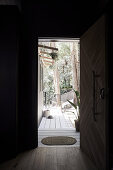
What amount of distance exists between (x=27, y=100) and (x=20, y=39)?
111cm

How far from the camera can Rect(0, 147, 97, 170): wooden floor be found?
2338mm

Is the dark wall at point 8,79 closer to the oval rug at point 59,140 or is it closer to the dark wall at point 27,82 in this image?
the dark wall at point 27,82

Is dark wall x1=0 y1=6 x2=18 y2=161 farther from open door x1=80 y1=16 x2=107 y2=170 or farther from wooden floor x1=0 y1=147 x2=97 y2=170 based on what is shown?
open door x1=80 y1=16 x2=107 y2=170

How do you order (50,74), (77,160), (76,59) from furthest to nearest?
(50,74) → (76,59) → (77,160)

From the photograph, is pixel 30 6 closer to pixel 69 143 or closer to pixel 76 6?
pixel 76 6

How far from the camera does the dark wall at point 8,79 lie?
2.63 m

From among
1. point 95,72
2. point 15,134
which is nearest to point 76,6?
point 95,72

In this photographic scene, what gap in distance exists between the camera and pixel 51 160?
8.41 feet

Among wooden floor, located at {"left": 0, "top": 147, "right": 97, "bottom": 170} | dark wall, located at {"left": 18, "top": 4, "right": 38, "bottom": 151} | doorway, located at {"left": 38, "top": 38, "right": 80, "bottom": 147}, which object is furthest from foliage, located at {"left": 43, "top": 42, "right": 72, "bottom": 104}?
wooden floor, located at {"left": 0, "top": 147, "right": 97, "bottom": 170}

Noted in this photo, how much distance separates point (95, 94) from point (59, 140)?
1.61 metres

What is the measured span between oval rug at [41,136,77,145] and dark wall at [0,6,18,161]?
0.90m

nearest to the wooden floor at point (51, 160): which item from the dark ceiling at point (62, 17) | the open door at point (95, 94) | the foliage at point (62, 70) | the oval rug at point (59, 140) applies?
the open door at point (95, 94)

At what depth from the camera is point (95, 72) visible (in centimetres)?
238

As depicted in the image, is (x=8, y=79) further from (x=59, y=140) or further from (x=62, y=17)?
(x=59, y=140)
